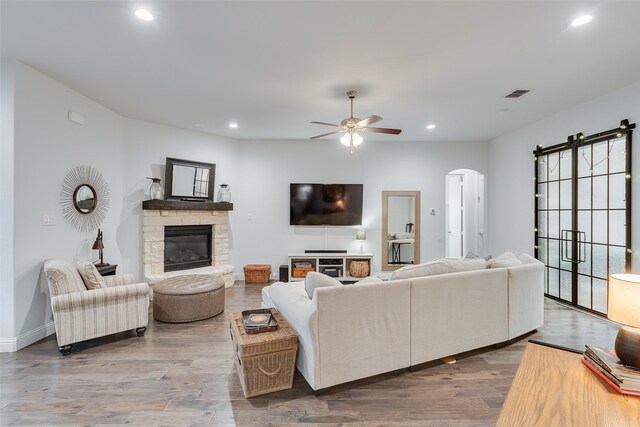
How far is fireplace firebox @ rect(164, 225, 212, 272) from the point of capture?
205 inches

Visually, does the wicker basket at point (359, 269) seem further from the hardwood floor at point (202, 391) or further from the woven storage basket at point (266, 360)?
the woven storage basket at point (266, 360)

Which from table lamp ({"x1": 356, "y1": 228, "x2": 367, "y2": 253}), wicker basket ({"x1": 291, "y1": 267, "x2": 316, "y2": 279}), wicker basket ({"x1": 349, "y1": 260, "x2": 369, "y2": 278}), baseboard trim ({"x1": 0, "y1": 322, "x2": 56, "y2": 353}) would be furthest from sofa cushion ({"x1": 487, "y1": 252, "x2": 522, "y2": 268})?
baseboard trim ({"x1": 0, "y1": 322, "x2": 56, "y2": 353})

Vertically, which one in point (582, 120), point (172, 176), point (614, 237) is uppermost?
point (582, 120)

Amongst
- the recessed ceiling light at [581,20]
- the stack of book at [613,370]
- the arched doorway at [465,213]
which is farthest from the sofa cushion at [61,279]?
the arched doorway at [465,213]

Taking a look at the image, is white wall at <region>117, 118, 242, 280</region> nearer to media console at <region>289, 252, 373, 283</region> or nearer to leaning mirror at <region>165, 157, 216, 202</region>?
leaning mirror at <region>165, 157, 216, 202</region>

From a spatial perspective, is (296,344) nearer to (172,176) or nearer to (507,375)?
(507,375)

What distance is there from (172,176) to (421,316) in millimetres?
4447

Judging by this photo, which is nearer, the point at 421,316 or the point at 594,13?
the point at 594,13

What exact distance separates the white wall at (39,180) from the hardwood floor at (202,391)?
1.39ft

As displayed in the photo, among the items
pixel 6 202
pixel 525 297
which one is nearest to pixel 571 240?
pixel 525 297

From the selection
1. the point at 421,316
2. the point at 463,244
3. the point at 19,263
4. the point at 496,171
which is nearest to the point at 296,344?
the point at 421,316

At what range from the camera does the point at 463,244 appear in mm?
7387

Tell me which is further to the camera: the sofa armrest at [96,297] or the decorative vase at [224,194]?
the decorative vase at [224,194]

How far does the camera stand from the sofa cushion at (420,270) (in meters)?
2.56
